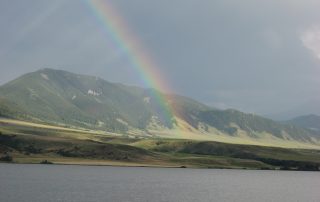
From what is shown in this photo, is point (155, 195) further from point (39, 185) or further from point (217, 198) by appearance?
point (39, 185)

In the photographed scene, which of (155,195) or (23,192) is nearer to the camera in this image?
(23,192)

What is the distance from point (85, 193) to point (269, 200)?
5452cm

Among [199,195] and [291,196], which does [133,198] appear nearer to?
[199,195]

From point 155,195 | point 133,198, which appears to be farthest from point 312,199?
point 133,198

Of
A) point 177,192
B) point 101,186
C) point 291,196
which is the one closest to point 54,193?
point 101,186

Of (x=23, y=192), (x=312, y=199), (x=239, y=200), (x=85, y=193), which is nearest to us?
(x=23, y=192)

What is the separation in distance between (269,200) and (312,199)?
17393mm

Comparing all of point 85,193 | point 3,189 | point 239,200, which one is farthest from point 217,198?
point 3,189

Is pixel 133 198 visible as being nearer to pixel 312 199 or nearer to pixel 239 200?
pixel 239 200

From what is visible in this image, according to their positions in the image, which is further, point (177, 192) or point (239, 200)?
point (177, 192)

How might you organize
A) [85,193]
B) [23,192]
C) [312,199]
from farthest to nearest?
1. [312,199]
2. [85,193]
3. [23,192]

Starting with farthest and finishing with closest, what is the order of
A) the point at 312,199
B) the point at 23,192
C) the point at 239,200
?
the point at 312,199 → the point at 239,200 → the point at 23,192

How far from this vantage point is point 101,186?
15000cm

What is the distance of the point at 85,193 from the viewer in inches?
4990
